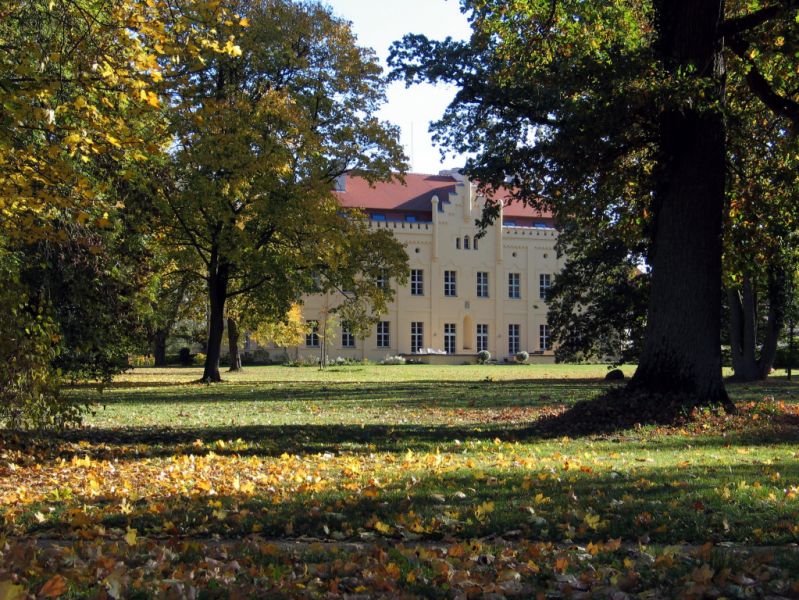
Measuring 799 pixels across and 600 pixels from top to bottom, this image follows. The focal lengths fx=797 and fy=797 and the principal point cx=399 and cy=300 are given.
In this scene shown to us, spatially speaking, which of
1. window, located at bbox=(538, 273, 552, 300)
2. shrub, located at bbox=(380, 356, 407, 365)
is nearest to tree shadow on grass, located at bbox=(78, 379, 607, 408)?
shrub, located at bbox=(380, 356, 407, 365)

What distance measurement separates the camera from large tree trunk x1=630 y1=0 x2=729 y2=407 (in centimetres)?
1323

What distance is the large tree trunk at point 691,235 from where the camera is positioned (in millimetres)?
13234

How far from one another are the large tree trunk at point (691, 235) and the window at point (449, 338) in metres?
57.1

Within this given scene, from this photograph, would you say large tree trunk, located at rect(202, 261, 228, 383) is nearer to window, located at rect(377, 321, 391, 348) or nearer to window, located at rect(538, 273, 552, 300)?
window, located at rect(377, 321, 391, 348)

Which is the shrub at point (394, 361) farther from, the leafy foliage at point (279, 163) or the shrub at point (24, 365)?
the shrub at point (24, 365)

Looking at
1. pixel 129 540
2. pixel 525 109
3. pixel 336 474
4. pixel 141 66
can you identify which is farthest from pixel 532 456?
pixel 525 109

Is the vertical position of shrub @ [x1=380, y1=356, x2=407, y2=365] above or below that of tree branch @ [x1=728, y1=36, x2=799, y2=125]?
below

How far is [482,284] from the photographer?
72.2 metres

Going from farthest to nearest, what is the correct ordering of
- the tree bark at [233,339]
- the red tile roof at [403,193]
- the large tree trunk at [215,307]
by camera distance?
1. the red tile roof at [403,193]
2. the tree bark at [233,339]
3. the large tree trunk at [215,307]

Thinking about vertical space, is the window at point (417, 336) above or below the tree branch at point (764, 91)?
below

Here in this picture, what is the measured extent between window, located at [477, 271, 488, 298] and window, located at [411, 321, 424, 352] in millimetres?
6236

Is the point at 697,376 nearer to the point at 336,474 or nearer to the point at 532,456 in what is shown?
the point at 532,456

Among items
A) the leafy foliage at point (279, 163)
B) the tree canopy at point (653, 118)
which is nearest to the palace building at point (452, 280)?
the leafy foliage at point (279, 163)

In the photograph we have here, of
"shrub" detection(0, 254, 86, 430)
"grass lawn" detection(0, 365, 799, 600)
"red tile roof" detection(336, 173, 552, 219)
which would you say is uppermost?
"red tile roof" detection(336, 173, 552, 219)
